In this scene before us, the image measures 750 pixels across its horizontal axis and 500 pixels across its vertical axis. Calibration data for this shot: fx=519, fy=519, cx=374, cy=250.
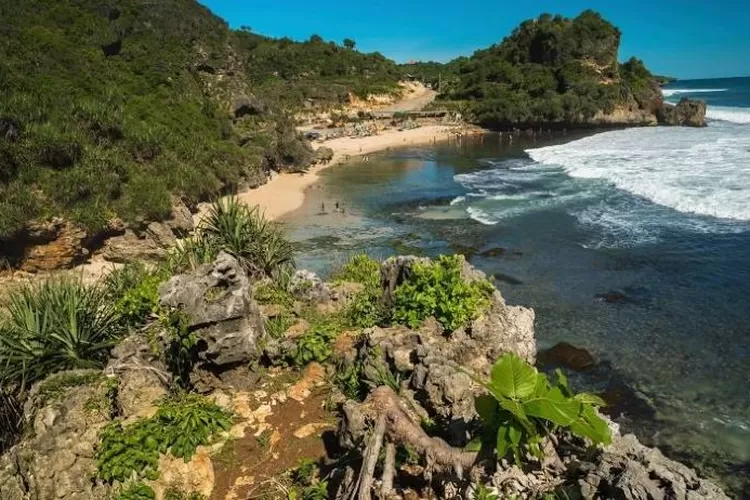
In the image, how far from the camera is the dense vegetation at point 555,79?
69.1 m

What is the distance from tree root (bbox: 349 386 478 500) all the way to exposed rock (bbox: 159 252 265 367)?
2.44m

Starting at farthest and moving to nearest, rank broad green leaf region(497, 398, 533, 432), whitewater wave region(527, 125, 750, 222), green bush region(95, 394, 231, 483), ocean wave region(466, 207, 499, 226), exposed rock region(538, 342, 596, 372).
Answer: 1. whitewater wave region(527, 125, 750, 222)
2. ocean wave region(466, 207, 499, 226)
3. exposed rock region(538, 342, 596, 372)
4. green bush region(95, 394, 231, 483)
5. broad green leaf region(497, 398, 533, 432)

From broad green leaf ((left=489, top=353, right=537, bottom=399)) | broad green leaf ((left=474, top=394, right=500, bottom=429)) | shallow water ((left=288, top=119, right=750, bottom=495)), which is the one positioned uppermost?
broad green leaf ((left=489, top=353, right=537, bottom=399))

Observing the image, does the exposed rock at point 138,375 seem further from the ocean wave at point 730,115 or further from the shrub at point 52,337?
the ocean wave at point 730,115

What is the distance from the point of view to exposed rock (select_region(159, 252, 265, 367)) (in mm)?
7328

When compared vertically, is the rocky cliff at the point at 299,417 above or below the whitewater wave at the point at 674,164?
above

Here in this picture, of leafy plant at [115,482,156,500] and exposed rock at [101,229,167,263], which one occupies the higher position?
leafy plant at [115,482,156,500]

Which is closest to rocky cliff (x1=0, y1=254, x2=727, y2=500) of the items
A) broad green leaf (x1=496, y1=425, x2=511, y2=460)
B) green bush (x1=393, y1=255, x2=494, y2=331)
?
green bush (x1=393, y1=255, x2=494, y2=331)

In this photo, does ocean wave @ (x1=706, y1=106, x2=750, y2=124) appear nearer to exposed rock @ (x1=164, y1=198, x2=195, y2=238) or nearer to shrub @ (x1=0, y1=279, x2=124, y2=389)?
exposed rock @ (x1=164, y1=198, x2=195, y2=238)

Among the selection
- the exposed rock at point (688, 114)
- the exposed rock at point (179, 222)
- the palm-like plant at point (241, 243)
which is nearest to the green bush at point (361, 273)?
the palm-like plant at point (241, 243)

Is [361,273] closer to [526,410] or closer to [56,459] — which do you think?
[56,459]

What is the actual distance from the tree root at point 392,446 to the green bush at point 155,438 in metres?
2.10

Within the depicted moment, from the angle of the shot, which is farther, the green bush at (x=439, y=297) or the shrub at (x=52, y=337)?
the green bush at (x=439, y=297)

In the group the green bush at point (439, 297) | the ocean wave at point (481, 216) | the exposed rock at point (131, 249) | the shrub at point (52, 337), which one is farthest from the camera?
the ocean wave at point (481, 216)
